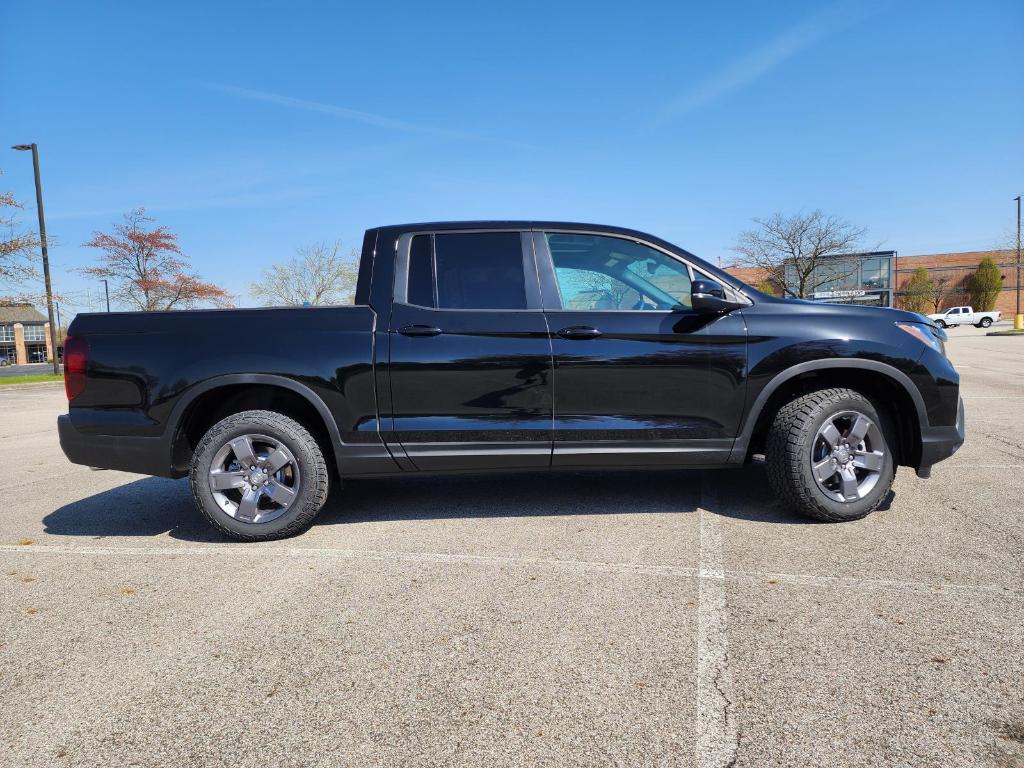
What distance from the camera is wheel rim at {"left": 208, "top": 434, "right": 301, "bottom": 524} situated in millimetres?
3846

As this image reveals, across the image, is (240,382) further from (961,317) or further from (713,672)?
(961,317)

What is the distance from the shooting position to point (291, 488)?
3.92 meters

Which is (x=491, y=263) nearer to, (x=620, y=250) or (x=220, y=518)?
(x=620, y=250)

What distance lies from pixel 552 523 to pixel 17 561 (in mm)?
3015

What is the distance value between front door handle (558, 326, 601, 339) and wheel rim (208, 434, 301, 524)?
173 centimetres

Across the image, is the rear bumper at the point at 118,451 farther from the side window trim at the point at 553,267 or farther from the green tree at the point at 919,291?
the green tree at the point at 919,291

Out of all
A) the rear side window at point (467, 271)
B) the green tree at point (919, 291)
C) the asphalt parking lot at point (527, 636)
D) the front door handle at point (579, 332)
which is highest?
the green tree at point (919, 291)

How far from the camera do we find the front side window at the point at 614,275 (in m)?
4.04

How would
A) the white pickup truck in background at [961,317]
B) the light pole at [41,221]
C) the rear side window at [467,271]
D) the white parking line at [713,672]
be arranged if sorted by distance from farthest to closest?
1. the white pickup truck in background at [961,317]
2. the light pole at [41,221]
3. the rear side window at [467,271]
4. the white parking line at [713,672]

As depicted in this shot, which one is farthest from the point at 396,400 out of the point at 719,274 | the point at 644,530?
the point at 719,274

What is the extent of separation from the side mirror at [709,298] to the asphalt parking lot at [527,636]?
129 cm

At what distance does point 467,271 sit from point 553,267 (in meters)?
0.52

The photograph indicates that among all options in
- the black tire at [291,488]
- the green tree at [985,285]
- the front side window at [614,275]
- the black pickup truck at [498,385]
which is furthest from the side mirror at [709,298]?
the green tree at [985,285]

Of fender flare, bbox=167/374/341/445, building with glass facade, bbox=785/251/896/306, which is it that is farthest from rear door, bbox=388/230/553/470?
→ building with glass facade, bbox=785/251/896/306
